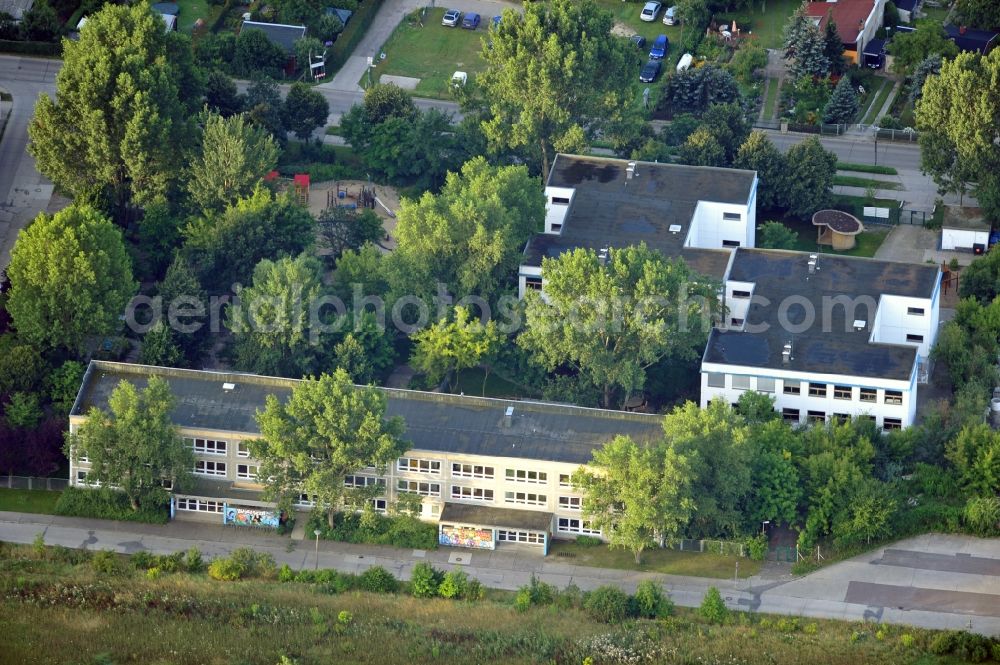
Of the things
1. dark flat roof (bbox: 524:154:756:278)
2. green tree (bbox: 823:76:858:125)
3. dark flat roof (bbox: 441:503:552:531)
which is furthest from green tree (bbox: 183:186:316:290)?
green tree (bbox: 823:76:858:125)

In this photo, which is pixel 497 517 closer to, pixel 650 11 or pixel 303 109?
pixel 303 109

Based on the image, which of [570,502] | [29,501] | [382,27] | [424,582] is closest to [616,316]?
[570,502]

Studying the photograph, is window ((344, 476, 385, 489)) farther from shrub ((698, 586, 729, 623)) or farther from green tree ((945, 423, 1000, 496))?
green tree ((945, 423, 1000, 496))

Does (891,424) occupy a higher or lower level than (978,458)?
higher

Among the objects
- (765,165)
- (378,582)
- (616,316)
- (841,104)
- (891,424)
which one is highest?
(841,104)

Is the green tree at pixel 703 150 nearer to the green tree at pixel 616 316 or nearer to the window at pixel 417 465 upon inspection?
the green tree at pixel 616 316

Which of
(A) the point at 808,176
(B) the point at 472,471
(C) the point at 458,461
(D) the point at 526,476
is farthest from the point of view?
(A) the point at 808,176

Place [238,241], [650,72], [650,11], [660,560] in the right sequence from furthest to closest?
1. [650,11]
2. [650,72]
3. [238,241]
4. [660,560]
